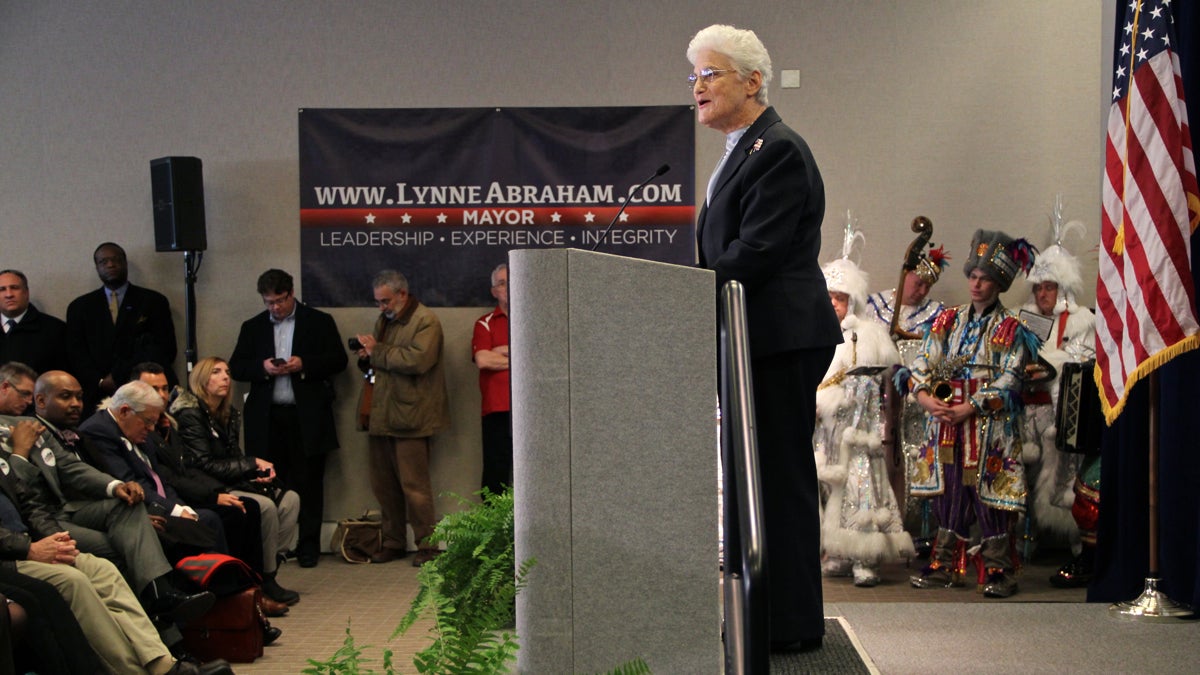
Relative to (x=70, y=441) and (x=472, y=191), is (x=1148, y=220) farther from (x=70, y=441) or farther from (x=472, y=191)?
(x=70, y=441)

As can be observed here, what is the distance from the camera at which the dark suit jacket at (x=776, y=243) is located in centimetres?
297

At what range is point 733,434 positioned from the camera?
230 centimetres

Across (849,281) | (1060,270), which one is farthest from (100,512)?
(1060,270)

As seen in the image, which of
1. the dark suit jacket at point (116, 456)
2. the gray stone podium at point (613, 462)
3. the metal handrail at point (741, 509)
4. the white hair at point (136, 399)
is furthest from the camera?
the white hair at point (136, 399)

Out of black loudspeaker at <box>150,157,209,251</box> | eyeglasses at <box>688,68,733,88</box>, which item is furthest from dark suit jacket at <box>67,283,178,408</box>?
eyeglasses at <box>688,68,733,88</box>

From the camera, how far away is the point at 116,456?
17.1ft

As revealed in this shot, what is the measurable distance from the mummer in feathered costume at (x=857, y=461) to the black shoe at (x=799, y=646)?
9.99 feet

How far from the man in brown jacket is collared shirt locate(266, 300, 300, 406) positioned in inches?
16.8

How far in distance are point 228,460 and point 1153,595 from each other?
4.12 metres

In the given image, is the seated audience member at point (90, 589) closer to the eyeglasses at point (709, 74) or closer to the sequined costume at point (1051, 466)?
the eyeglasses at point (709, 74)

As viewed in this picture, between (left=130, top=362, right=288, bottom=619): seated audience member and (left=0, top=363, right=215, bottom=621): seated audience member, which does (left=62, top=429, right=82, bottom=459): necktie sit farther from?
(left=130, top=362, right=288, bottom=619): seated audience member

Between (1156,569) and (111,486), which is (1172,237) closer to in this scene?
(1156,569)

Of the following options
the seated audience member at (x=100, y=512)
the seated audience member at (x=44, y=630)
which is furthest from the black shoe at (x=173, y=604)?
the seated audience member at (x=44, y=630)

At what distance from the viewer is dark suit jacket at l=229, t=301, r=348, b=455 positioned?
737 cm
